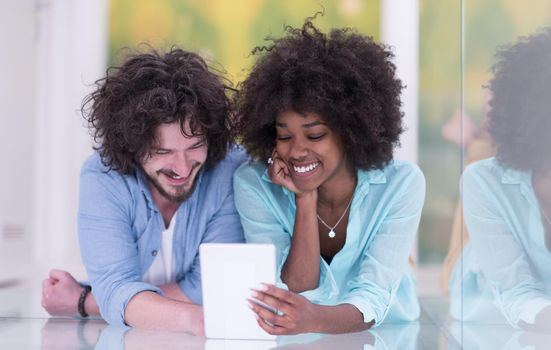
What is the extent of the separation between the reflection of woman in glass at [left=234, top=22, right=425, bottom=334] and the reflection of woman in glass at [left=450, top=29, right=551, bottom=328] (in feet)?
1.51

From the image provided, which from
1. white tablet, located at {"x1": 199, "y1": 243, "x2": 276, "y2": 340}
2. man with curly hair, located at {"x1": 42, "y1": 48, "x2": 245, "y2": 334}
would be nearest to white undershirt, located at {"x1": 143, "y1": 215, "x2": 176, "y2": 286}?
man with curly hair, located at {"x1": 42, "y1": 48, "x2": 245, "y2": 334}

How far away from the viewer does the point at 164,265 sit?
7.79ft

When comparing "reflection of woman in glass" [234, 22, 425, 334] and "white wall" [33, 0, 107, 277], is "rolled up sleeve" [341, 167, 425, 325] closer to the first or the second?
"reflection of woman in glass" [234, 22, 425, 334]

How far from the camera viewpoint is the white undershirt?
2.33m

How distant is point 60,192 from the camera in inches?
195

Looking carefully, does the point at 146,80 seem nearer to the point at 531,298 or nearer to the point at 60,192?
the point at 531,298

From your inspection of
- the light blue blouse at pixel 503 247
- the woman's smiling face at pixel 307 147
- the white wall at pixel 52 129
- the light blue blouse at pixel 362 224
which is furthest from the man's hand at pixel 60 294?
the white wall at pixel 52 129

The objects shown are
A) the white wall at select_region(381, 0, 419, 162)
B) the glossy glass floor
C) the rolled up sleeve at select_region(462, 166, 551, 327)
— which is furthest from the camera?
the white wall at select_region(381, 0, 419, 162)

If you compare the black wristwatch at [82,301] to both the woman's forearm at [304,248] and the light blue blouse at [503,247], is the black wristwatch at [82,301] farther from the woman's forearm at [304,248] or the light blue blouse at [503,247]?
the light blue blouse at [503,247]

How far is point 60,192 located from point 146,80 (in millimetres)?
2946

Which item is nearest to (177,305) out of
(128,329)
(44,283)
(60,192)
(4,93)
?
(128,329)

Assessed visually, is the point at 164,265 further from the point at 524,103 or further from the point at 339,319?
the point at 524,103

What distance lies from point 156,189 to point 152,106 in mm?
279

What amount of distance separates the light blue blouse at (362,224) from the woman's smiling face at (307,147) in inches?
5.5
